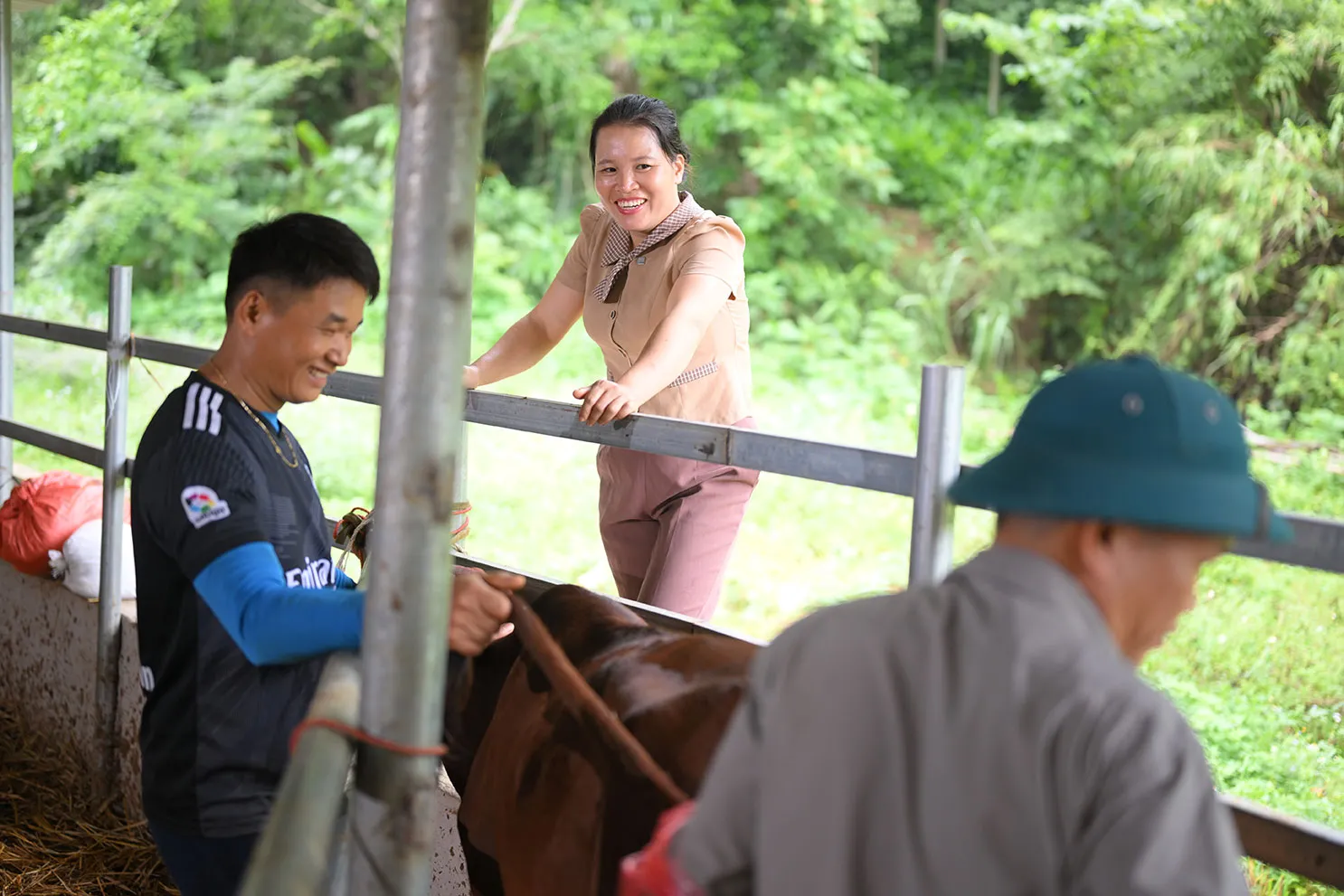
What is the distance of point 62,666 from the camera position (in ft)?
13.3

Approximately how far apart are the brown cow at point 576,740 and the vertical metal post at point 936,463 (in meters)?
0.29

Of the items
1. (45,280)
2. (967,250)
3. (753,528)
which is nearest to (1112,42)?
(967,250)

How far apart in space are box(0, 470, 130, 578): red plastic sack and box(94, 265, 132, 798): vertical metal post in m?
0.30

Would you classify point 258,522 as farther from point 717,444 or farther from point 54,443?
point 54,443

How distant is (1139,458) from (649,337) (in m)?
1.95

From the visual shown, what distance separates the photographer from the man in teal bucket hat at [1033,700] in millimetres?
912

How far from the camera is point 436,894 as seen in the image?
2674 mm

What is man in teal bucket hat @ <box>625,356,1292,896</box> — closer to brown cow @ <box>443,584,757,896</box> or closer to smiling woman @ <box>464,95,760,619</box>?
brown cow @ <box>443,584,757,896</box>

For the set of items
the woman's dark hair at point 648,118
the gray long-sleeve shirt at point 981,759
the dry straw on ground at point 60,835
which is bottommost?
the dry straw on ground at point 60,835

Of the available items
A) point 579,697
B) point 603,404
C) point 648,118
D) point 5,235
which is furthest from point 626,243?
point 5,235

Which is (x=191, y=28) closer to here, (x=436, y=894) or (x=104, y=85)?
(x=104, y=85)

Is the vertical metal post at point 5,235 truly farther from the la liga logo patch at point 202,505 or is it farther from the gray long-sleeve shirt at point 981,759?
the gray long-sleeve shirt at point 981,759

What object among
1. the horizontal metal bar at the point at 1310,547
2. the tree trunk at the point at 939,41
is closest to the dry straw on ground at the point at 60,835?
the horizontal metal bar at the point at 1310,547

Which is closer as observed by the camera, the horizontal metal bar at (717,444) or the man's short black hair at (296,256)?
the man's short black hair at (296,256)
